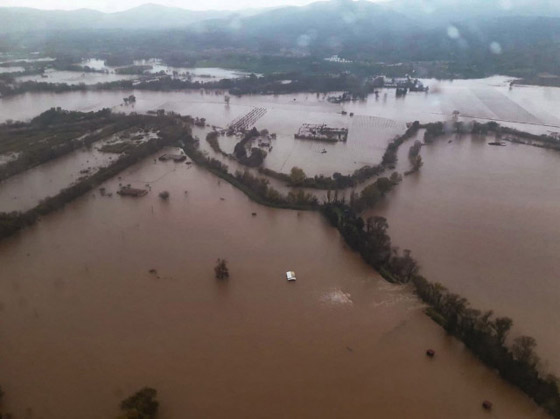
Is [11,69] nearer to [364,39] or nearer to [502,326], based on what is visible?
[364,39]

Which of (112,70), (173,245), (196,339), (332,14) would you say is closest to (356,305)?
(196,339)

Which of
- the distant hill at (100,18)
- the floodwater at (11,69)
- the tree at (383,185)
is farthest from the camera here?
the distant hill at (100,18)

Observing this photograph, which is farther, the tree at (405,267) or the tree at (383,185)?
the tree at (383,185)

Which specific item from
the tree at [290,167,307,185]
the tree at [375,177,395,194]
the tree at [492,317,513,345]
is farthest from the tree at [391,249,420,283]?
the tree at [290,167,307,185]

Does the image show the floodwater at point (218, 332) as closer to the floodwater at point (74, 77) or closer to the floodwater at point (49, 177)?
the floodwater at point (49, 177)

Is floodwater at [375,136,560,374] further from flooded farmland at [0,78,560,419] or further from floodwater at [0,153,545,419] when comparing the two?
floodwater at [0,153,545,419]

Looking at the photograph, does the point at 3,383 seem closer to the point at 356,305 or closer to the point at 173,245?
the point at 173,245

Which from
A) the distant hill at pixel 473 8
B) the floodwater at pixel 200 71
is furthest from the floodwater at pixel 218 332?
the distant hill at pixel 473 8
